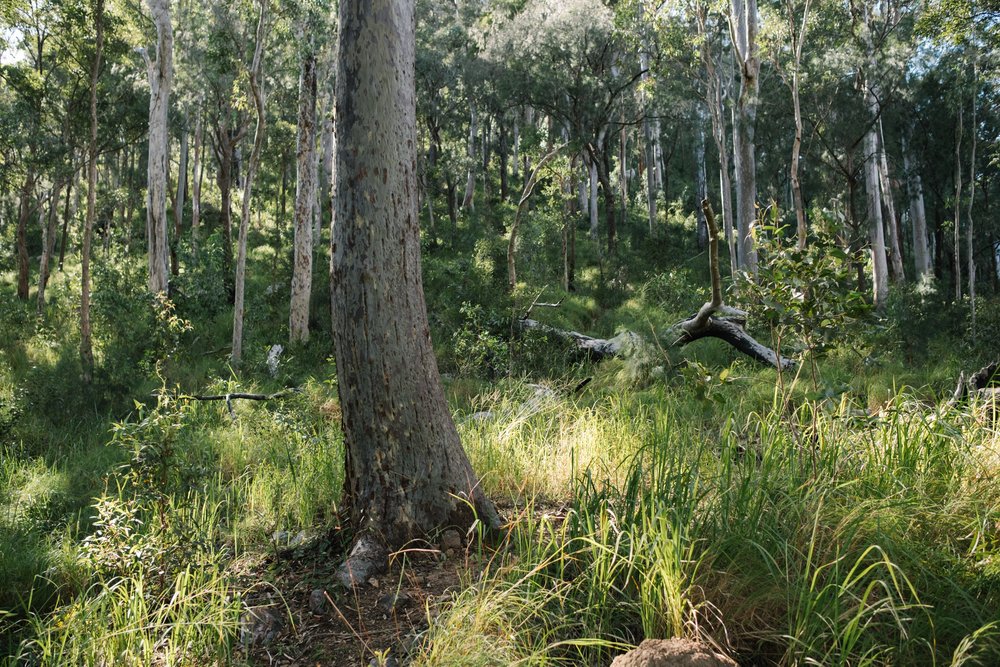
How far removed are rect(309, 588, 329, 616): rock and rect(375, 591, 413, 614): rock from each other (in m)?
0.29

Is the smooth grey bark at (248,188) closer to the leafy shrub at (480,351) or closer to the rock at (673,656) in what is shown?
the leafy shrub at (480,351)

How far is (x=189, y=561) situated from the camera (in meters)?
3.54

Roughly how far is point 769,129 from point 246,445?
83.3 feet

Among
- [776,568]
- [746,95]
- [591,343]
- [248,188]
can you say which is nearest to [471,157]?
[746,95]

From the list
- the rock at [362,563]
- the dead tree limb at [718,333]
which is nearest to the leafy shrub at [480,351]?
the dead tree limb at [718,333]

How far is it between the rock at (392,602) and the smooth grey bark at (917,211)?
23554 millimetres

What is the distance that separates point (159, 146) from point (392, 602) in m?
13.1

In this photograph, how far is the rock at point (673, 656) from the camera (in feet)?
7.53

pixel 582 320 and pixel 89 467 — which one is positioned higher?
pixel 582 320

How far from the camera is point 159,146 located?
1375 centimetres

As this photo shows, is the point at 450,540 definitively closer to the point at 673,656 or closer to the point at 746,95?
the point at 673,656

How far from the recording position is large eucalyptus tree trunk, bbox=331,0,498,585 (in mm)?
3785

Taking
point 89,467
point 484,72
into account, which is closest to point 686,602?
point 89,467

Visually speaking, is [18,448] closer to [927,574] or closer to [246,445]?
[246,445]
